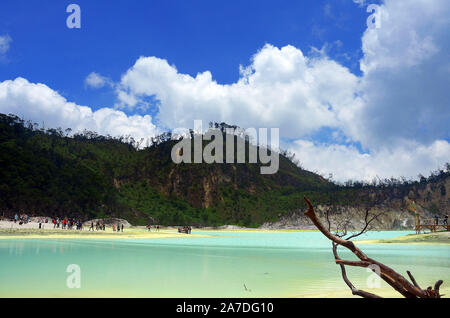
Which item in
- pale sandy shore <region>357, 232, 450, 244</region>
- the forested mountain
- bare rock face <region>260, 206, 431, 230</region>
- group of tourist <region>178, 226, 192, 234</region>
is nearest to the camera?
pale sandy shore <region>357, 232, 450, 244</region>

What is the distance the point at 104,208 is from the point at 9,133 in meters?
30.0

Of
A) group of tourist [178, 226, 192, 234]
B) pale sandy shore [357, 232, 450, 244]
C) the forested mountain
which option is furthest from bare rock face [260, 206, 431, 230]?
pale sandy shore [357, 232, 450, 244]

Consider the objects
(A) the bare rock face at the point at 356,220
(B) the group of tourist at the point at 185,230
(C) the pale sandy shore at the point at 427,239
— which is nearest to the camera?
(C) the pale sandy shore at the point at 427,239

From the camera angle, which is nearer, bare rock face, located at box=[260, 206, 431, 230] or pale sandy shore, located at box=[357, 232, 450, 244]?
pale sandy shore, located at box=[357, 232, 450, 244]

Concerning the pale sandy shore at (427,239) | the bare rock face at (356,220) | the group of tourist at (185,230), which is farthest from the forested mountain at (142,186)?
the pale sandy shore at (427,239)

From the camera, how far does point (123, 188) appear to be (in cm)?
11369

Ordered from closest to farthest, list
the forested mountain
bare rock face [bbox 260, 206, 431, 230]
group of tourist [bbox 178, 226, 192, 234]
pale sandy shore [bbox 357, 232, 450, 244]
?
pale sandy shore [bbox 357, 232, 450, 244] → group of tourist [bbox 178, 226, 192, 234] → the forested mountain → bare rock face [bbox 260, 206, 431, 230]

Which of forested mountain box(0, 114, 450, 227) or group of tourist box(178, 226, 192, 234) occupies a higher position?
forested mountain box(0, 114, 450, 227)

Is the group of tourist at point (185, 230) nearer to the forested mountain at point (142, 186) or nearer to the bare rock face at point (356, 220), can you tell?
the forested mountain at point (142, 186)

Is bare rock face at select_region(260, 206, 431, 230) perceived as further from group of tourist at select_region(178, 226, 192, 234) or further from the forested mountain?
group of tourist at select_region(178, 226, 192, 234)

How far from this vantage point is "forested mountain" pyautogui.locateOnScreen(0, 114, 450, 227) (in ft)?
258

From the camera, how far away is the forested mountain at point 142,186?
78625 millimetres

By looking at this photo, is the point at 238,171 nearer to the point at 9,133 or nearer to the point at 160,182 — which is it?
the point at 160,182
